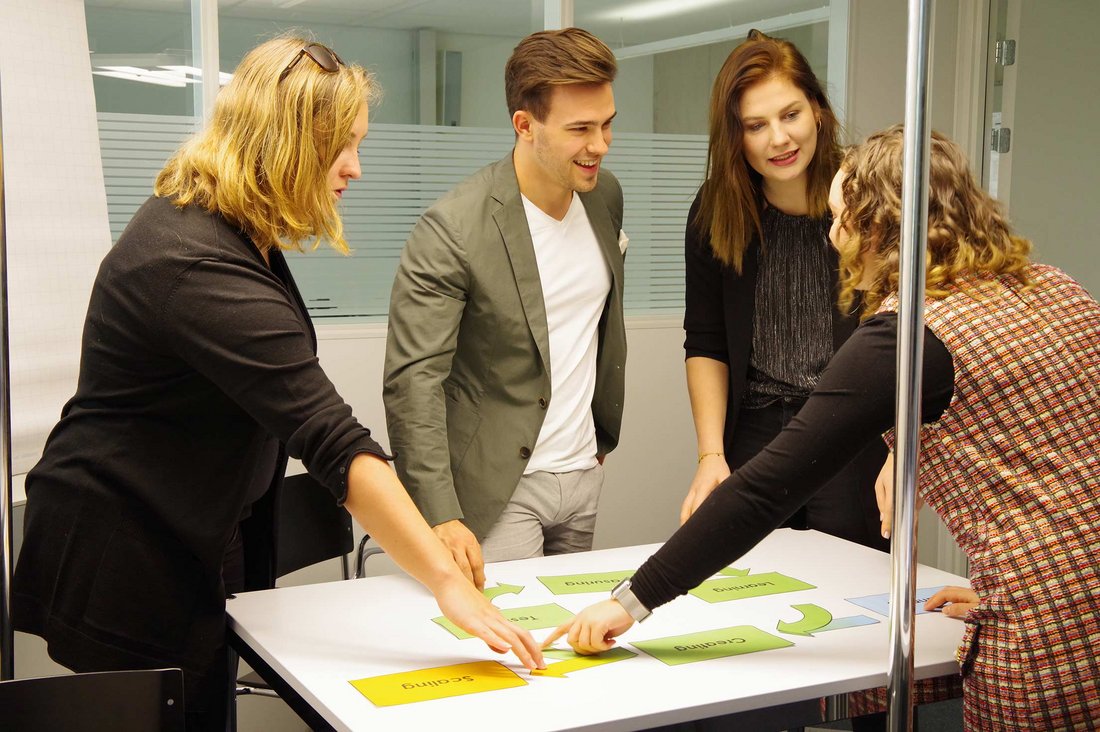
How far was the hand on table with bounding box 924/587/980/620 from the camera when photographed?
1.69 meters

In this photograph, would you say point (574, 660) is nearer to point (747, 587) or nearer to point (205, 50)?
point (747, 587)

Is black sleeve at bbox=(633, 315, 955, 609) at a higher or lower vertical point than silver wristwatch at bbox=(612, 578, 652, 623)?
higher

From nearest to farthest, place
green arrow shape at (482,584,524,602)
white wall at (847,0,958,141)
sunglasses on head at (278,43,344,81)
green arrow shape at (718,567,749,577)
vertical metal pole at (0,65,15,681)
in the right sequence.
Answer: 1. vertical metal pole at (0,65,15,681)
2. sunglasses on head at (278,43,344,81)
3. green arrow shape at (482,584,524,602)
4. green arrow shape at (718,567,749,577)
5. white wall at (847,0,958,141)

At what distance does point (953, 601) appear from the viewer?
5.69ft

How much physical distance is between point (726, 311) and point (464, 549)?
87 cm

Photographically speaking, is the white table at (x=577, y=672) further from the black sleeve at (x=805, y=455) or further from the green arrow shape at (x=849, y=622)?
the black sleeve at (x=805, y=455)

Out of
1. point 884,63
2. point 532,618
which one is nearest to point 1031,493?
point 532,618

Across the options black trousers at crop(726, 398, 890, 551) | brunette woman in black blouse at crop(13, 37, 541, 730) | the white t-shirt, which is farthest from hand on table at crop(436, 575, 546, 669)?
Answer: black trousers at crop(726, 398, 890, 551)

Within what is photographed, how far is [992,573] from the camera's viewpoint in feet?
4.58

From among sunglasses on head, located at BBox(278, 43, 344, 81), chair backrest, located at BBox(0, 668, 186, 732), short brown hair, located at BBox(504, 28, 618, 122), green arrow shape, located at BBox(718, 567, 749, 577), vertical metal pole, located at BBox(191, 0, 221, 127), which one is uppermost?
Answer: vertical metal pole, located at BBox(191, 0, 221, 127)

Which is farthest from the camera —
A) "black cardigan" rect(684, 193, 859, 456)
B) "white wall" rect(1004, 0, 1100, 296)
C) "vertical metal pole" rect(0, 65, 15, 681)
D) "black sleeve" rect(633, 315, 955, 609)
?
"white wall" rect(1004, 0, 1100, 296)

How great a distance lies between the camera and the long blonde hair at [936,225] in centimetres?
148

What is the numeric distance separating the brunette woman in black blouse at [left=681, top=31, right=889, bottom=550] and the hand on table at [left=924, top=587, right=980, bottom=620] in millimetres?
492

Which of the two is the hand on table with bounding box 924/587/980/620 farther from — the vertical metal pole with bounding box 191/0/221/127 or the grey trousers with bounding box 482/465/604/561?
the vertical metal pole with bounding box 191/0/221/127
